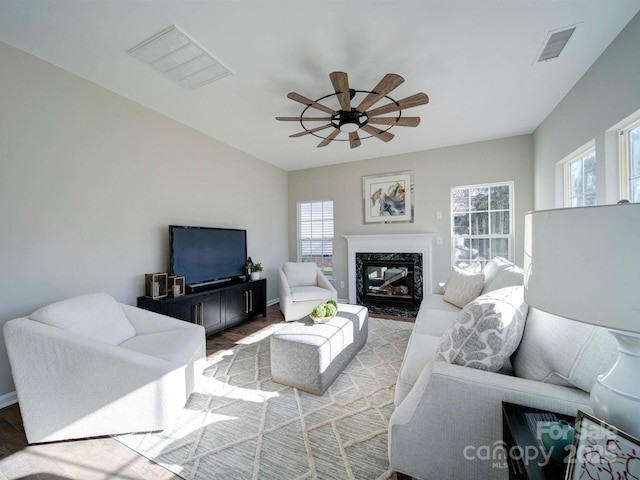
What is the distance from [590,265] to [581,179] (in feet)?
9.39

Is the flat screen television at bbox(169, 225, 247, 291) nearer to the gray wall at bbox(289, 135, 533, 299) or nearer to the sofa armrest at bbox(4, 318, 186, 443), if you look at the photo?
the sofa armrest at bbox(4, 318, 186, 443)

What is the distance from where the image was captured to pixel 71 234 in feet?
7.36

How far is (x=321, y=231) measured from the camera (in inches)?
201

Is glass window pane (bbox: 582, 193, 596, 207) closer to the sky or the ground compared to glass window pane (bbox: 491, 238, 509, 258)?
closer to the sky

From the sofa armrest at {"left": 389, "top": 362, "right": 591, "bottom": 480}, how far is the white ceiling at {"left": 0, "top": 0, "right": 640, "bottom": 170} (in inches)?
82.7

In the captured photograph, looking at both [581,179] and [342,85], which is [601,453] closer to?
[342,85]

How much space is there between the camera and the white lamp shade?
0.59 meters

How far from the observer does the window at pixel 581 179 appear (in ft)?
7.91

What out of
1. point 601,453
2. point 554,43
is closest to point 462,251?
point 554,43

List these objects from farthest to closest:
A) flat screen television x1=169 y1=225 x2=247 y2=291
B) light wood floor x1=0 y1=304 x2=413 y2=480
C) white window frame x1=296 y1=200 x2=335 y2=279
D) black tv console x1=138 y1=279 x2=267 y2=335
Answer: white window frame x1=296 y1=200 x2=335 y2=279, flat screen television x1=169 y1=225 x2=247 y2=291, black tv console x1=138 y1=279 x2=267 y2=335, light wood floor x1=0 y1=304 x2=413 y2=480

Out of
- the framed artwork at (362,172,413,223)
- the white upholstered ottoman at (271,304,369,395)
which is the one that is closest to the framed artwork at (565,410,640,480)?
the white upholstered ottoman at (271,304,369,395)

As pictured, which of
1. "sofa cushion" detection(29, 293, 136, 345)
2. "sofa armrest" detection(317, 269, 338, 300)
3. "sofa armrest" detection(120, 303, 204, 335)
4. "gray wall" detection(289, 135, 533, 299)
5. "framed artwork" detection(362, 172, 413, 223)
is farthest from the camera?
A: "framed artwork" detection(362, 172, 413, 223)

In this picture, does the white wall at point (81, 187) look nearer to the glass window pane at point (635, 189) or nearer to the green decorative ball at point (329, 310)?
the green decorative ball at point (329, 310)

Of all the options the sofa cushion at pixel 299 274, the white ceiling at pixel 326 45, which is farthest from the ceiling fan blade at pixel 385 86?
the sofa cushion at pixel 299 274
